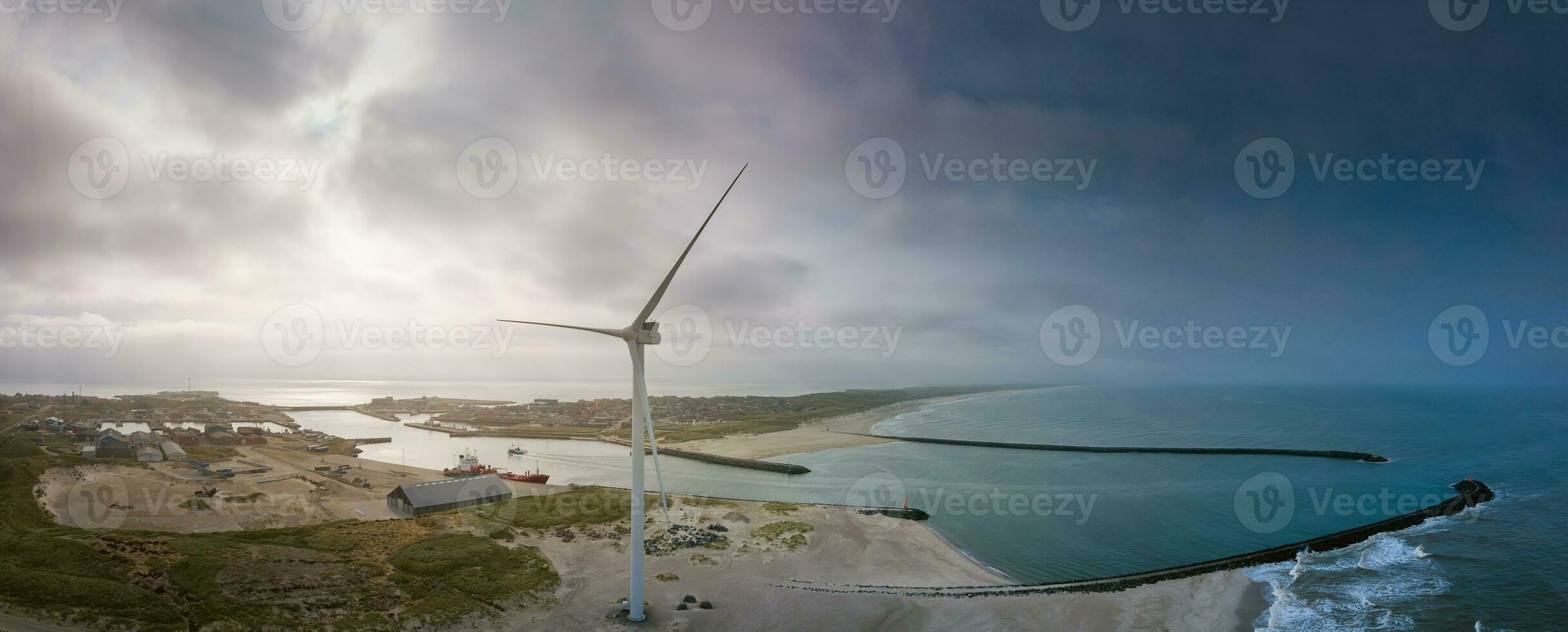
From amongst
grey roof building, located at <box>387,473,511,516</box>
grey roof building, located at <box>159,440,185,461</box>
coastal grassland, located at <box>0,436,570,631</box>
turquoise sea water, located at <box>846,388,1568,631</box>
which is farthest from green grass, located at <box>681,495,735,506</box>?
grey roof building, located at <box>159,440,185,461</box>

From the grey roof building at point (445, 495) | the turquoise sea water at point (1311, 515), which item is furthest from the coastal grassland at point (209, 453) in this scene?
the turquoise sea water at point (1311, 515)

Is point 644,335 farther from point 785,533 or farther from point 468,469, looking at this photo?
point 468,469

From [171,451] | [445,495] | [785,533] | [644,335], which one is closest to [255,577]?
[445,495]

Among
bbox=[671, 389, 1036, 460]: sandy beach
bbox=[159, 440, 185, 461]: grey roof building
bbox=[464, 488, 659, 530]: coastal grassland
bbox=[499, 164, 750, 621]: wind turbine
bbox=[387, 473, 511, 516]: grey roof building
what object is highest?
bbox=[499, 164, 750, 621]: wind turbine

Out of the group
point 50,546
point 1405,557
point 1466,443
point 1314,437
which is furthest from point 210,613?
point 1466,443

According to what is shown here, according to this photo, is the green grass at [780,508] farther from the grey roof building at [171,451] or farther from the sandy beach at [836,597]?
the grey roof building at [171,451]

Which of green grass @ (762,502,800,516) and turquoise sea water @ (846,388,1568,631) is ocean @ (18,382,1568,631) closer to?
turquoise sea water @ (846,388,1568,631)
